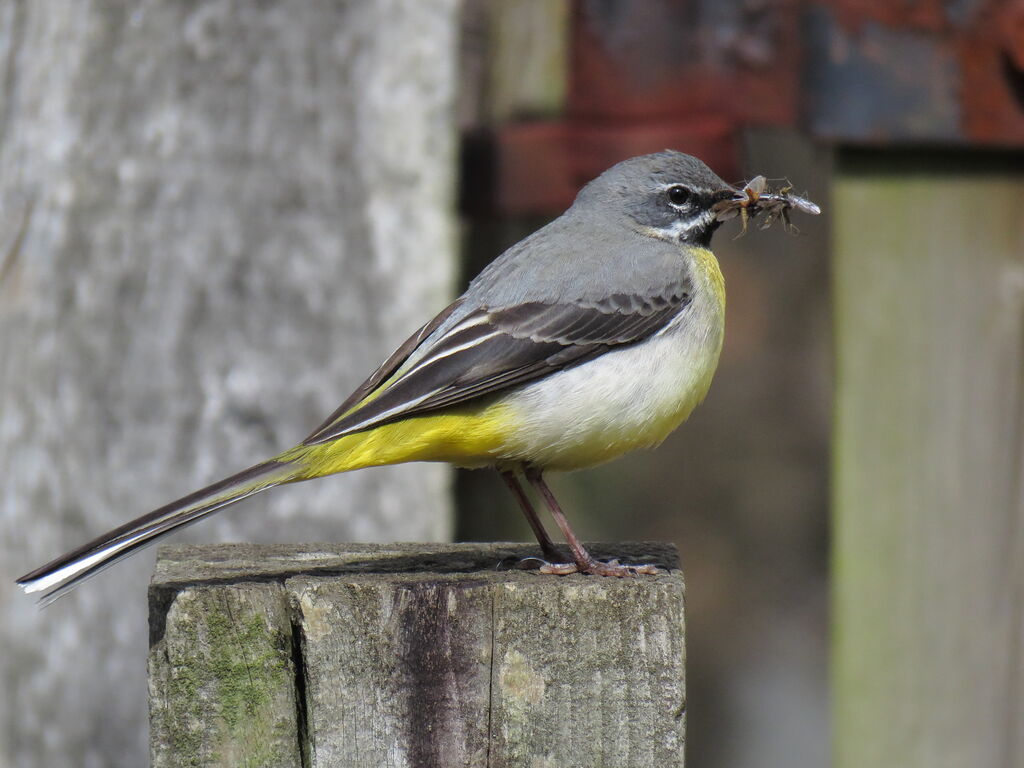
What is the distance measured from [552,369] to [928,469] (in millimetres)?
1411

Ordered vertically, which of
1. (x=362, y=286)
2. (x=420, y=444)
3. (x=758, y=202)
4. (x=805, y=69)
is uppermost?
(x=805, y=69)

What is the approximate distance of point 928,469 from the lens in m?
4.50

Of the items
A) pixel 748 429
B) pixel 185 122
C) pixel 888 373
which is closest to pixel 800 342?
pixel 748 429

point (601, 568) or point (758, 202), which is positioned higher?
point (758, 202)

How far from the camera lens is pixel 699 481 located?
20.9ft

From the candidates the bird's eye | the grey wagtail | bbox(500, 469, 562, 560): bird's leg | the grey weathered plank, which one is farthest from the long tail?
the bird's eye

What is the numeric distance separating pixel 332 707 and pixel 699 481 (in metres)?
3.92

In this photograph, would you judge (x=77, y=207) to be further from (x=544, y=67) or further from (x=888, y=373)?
(x=888, y=373)

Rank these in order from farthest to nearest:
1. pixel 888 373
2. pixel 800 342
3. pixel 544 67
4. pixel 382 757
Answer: pixel 800 342 → pixel 544 67 → pixel 888 373 → pixel 382 757

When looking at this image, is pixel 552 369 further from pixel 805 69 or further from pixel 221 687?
pixel 221 687

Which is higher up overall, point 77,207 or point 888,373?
point 77,207

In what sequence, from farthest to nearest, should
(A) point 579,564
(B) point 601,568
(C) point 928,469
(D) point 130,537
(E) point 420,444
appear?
(C) point 928,469
(E) point 420,444
(A) point 579,564
(B) point 601,568
(D) point 130,537

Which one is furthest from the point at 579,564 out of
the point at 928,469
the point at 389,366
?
the point at 928,469

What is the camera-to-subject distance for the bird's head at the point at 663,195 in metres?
4.62
